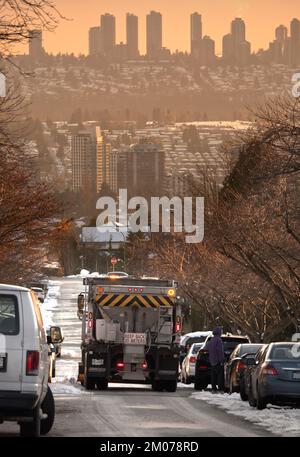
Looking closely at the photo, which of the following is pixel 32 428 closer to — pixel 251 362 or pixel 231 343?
pixel 251 362

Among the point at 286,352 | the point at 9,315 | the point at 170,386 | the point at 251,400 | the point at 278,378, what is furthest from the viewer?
the point at 170,386

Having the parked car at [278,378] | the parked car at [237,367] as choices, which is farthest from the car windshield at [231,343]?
the parked car at [278,378]

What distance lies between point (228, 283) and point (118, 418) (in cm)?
4107

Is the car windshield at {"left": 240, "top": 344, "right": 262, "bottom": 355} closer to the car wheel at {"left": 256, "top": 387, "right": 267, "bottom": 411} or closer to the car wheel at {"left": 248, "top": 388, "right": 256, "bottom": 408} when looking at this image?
the car wheel at {"left": 248, "top": 388, "right": 256, "bottom": 408}

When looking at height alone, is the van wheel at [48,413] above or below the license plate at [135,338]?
below

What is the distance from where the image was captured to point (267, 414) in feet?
86.5

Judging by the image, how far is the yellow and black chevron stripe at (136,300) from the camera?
37.9 metres

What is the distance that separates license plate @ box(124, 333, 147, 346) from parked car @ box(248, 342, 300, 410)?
9569 mm

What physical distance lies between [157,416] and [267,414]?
2180mm

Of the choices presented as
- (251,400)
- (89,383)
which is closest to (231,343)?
(89,383)

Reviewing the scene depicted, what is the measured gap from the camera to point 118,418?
24.8 m

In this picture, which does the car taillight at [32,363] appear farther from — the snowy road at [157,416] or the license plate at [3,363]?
the snowy road at [157,416]
